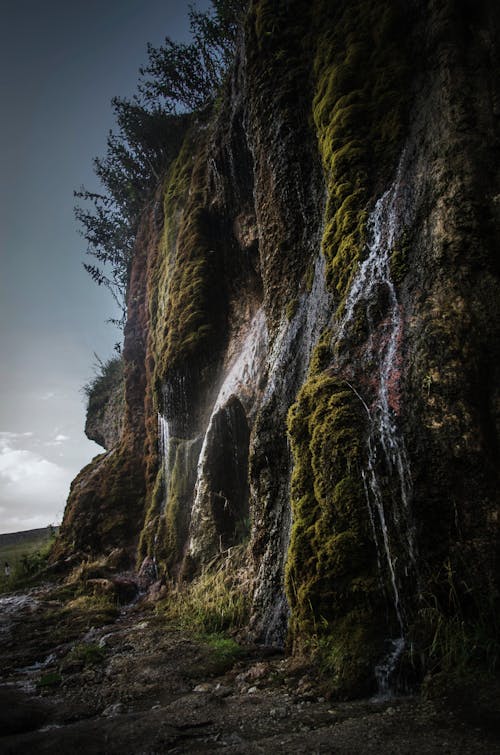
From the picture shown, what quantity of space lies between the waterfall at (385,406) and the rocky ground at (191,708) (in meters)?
0.66

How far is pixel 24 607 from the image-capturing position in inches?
389

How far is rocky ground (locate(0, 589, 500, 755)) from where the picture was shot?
2662 millimetres

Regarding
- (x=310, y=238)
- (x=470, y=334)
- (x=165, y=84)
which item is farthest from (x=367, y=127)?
(x=165, y=84)

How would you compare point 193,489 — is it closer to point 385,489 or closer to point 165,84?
point 385,489

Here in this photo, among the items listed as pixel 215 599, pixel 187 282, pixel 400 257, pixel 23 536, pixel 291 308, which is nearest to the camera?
pixel 400 257

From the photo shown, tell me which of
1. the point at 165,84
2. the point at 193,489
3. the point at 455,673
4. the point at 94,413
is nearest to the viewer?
the point at 455,673

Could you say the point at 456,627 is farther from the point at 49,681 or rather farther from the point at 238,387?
the point at 238,387

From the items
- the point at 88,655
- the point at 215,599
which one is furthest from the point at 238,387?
the point at 88,655

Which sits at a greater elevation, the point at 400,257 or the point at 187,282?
the point at 187,282

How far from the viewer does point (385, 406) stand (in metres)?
4.46

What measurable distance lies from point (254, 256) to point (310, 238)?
3540mm

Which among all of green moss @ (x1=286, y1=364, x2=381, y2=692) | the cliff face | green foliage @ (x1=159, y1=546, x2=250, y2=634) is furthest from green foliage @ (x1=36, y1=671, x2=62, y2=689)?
green moss @ (x1=286, y1=364, x2=381, y2=692)

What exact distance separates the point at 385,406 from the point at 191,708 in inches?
124

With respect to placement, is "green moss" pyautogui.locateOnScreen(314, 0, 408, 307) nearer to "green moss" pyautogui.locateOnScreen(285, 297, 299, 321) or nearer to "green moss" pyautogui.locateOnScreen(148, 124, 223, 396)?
"green moss" pyautogui.locateOnScreen(285, 297, 299, 321)
